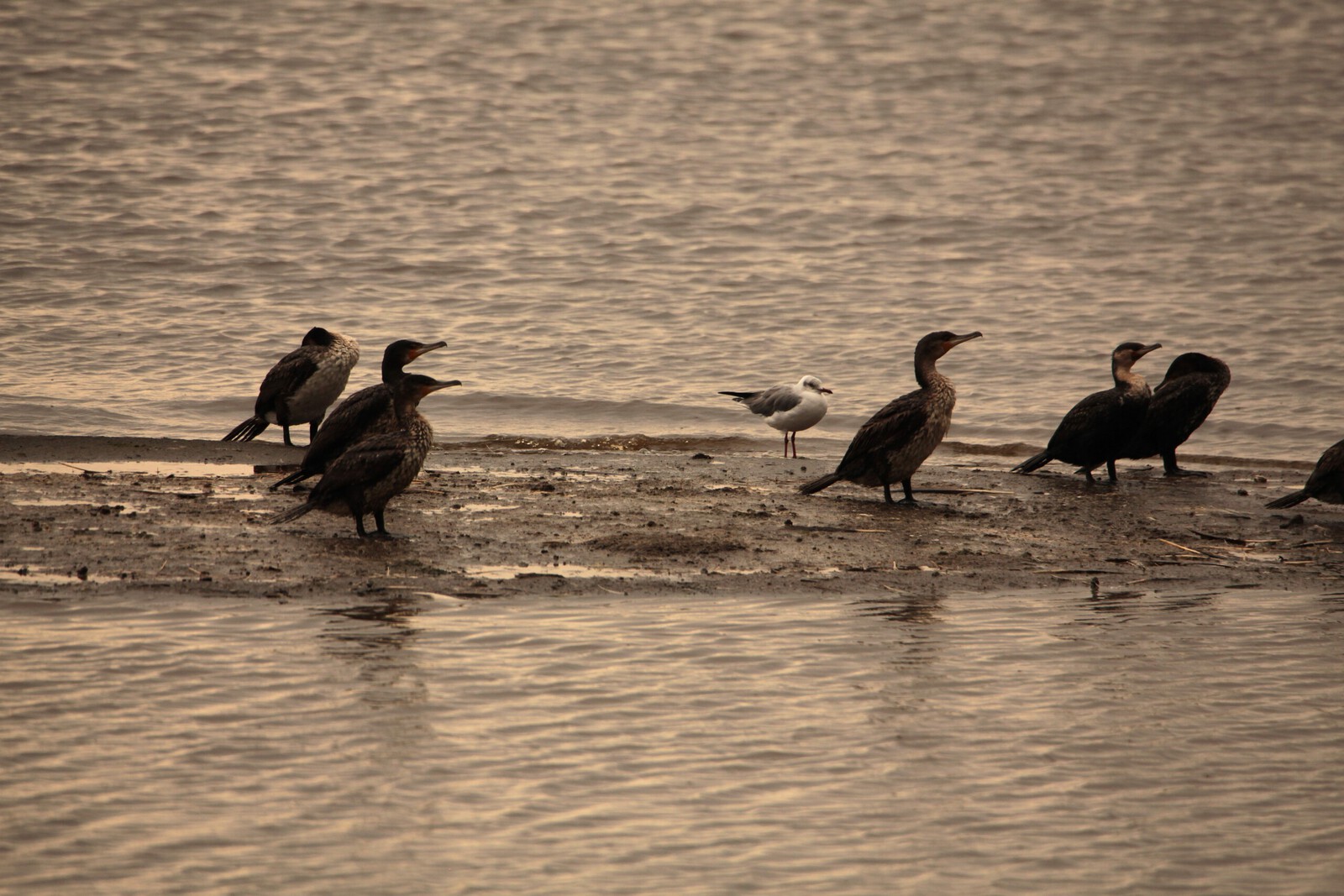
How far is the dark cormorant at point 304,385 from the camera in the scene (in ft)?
36.9

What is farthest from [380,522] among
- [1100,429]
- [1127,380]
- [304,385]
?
[1127,380]

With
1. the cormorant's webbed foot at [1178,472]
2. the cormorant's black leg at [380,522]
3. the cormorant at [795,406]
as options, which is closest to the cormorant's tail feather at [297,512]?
the cormorant's black leg at [380,522]

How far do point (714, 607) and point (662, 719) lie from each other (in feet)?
4.67

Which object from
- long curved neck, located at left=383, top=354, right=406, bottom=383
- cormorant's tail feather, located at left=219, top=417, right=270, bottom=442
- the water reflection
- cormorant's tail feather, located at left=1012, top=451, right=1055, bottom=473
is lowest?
the water reflection

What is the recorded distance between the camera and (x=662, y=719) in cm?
614

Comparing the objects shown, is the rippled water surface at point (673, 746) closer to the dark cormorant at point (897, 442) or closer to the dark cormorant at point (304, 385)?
the dark cormorant at point (897, 442)

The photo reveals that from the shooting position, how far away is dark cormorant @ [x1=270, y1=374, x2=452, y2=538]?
838 centimetres

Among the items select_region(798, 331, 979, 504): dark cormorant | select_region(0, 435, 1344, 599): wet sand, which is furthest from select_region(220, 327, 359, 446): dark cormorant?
select_region(798, 331, 979, 504): dark cormorant

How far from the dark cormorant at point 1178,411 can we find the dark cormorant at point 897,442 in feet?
6.48

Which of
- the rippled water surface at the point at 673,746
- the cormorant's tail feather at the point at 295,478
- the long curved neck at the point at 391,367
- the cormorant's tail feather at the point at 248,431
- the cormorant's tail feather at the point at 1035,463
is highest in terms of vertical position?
the long curved neck at the point at 391,367

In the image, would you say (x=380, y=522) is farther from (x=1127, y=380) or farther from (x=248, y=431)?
(x=1127, y=380)

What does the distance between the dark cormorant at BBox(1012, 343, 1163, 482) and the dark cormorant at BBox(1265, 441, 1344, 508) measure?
4.47 feet

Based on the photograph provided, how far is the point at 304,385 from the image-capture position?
11266 millimetres

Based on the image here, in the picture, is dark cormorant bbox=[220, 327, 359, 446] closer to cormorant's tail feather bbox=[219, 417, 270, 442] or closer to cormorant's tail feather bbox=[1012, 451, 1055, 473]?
cormorant's tail feather bbox=[219, 417, 270, 442]
